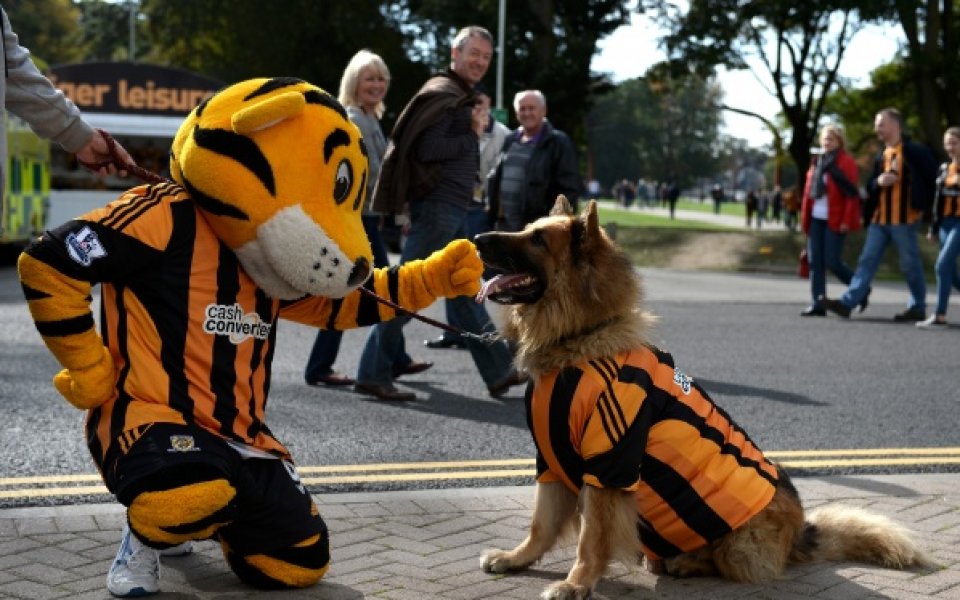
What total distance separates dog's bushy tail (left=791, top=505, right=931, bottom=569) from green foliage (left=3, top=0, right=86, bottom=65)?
2418 inches

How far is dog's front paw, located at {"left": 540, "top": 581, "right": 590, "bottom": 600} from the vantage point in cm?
412

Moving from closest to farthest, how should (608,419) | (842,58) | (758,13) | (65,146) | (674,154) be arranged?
(608,419) → (65,146) → (758,13) → (842,58) → (674,154)

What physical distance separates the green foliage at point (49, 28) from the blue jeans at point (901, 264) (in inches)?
2122

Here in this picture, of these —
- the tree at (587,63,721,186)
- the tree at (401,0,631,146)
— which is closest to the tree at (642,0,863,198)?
the tree at (401,0,631,146)

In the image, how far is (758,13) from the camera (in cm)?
3102

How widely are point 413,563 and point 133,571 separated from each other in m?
0.96

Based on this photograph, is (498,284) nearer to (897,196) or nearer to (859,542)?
(859,542)

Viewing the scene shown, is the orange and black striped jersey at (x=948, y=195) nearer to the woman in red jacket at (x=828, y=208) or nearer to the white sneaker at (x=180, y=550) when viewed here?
the woman in red jacket at (x=828, y=208)

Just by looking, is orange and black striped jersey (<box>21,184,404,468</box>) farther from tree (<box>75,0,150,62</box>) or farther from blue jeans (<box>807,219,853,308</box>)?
tree (<box>75,0,150,62</box>)

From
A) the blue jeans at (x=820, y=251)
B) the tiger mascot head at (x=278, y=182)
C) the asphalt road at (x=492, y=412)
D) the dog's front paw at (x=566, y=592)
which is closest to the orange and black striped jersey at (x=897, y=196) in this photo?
the blue jeans at (x=820, y=251)

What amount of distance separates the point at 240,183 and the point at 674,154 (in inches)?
5546

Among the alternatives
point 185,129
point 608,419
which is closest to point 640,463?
point 608,419

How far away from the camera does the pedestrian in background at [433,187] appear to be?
26.5ft

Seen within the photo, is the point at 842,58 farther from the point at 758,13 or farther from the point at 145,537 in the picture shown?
the point at 145,537
